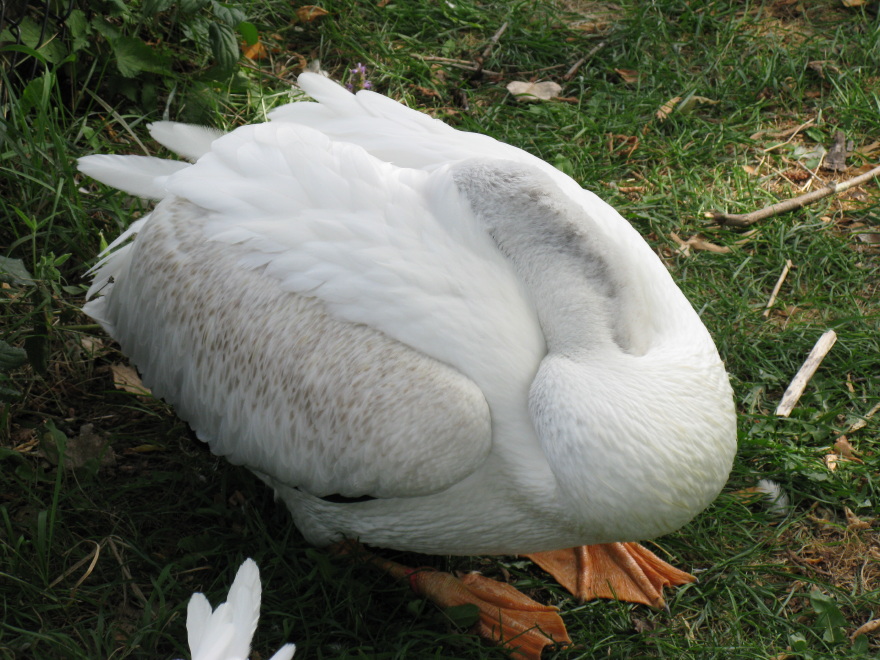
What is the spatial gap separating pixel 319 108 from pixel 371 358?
3.60 feet

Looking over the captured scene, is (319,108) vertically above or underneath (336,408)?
above

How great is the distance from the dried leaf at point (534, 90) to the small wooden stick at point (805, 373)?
1.78 m

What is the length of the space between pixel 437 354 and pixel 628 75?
276cm

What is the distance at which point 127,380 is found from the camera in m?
3.42

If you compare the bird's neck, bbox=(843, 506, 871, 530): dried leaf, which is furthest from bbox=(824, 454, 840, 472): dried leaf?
the bird's neck

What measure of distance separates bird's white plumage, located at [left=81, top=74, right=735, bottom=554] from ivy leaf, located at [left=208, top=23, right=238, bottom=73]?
102cm

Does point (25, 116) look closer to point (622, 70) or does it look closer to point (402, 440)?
point (402, 440)

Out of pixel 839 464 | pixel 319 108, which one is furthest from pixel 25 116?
pixel 839 464

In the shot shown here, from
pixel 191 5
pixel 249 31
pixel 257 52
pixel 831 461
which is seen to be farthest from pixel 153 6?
pixel 831 461

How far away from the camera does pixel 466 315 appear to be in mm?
2422

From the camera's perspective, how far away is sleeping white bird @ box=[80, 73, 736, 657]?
2.31 meters

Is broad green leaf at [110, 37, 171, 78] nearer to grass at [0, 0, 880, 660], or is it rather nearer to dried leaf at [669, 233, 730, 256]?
grass at [0, 0, 880, 660]

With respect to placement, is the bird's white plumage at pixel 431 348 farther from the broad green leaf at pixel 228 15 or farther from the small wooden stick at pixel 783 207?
the small wooden stick at pixel 783 207

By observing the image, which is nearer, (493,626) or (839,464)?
(493,626)
